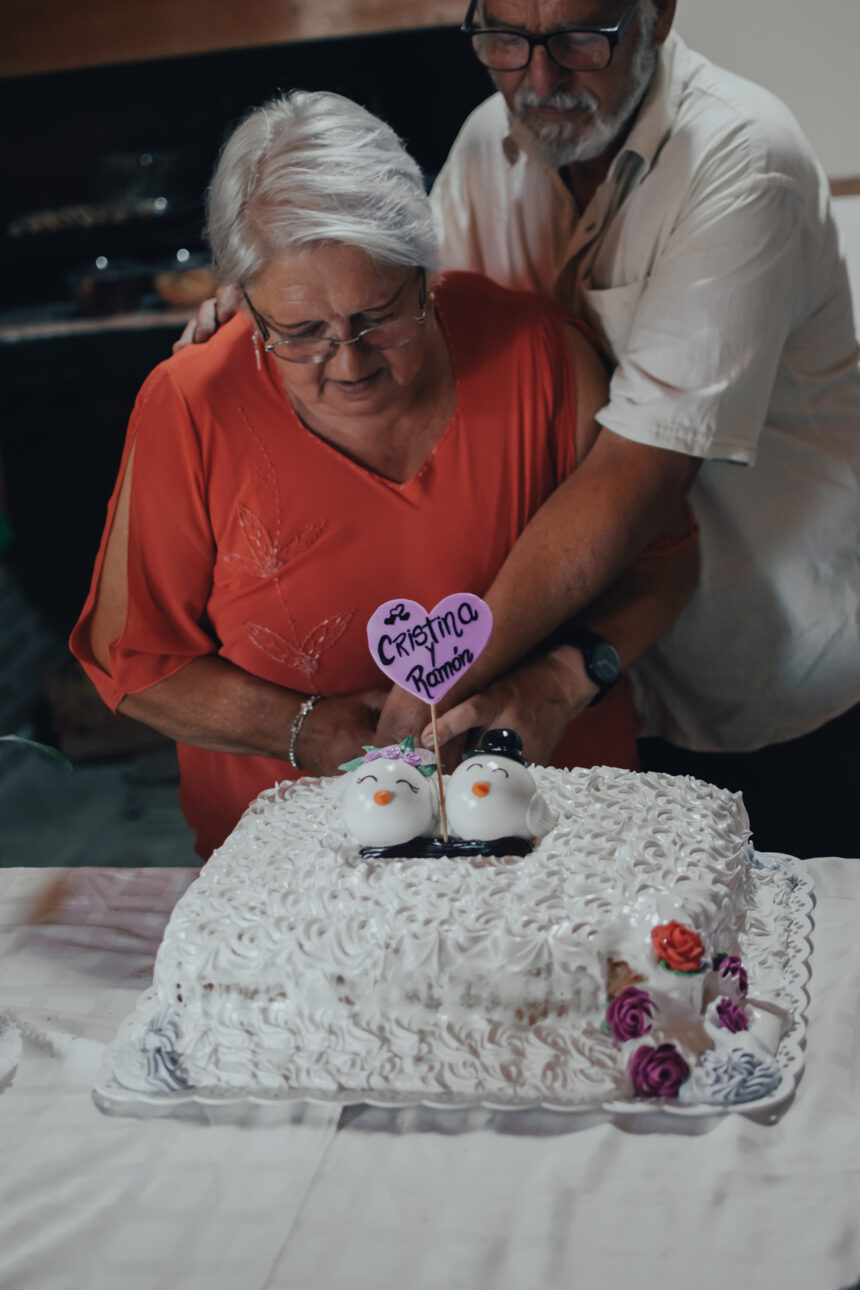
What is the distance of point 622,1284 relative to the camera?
870 mm

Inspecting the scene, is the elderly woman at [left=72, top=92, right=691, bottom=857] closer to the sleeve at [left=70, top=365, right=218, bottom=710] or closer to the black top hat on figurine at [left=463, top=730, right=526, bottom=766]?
the sleeve at [left=70, top=365, right=218, bottom=710]

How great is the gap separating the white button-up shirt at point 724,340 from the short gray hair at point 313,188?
32 cm

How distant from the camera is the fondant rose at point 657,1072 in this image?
102cm

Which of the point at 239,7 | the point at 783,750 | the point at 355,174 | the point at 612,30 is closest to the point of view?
the point at 355,174

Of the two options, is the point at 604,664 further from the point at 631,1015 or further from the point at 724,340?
the point at 631,1015

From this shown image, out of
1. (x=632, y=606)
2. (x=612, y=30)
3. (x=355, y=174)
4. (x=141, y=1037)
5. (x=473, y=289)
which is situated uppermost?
(x=612, y=30)

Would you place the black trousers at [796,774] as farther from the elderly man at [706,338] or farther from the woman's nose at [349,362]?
the woman's nose at [349,362]

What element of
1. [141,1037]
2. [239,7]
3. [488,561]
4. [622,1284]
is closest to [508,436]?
[488,561]

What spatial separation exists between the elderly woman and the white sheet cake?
37 centimetres

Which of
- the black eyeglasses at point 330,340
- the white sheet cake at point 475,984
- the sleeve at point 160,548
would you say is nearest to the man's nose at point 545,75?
the black eyeglasses at point 330,340

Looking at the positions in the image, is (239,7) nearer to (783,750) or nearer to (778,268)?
(778,268)

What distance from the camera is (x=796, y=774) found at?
174 cm

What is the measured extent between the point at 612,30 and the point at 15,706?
6.86 ft

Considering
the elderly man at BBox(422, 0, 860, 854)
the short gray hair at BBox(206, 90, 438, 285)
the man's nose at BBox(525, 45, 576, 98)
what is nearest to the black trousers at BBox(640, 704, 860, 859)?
the elderly man at BBox(422, 0, 860, 854)
